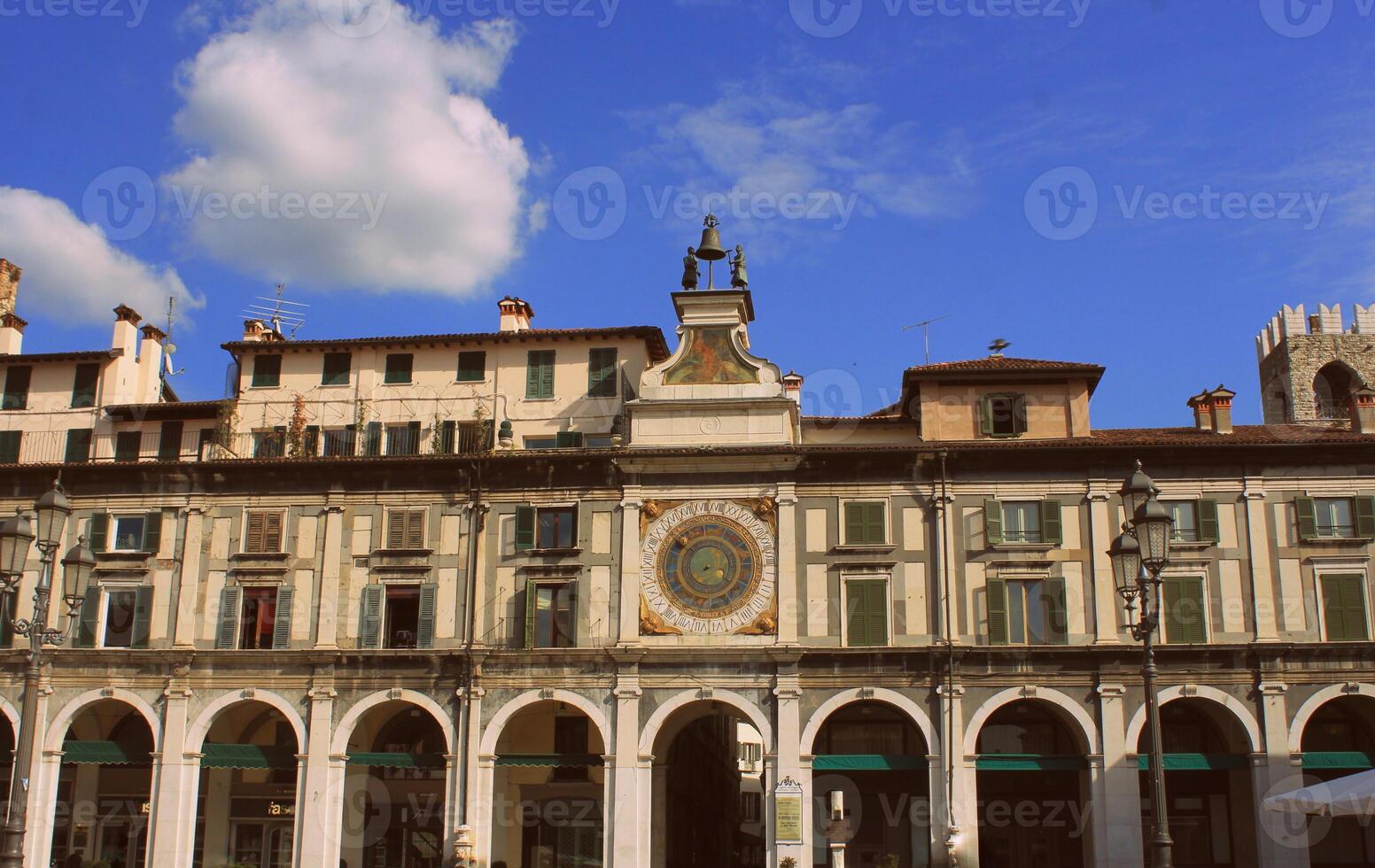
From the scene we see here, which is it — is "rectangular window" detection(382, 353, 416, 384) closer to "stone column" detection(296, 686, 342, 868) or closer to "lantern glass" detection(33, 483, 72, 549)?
"stone column" detection(296, 686, 342, 868)

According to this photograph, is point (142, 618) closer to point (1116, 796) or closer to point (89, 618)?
point (89, 618)

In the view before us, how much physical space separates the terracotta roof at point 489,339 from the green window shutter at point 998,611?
1385cm

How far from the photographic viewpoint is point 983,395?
142 ft

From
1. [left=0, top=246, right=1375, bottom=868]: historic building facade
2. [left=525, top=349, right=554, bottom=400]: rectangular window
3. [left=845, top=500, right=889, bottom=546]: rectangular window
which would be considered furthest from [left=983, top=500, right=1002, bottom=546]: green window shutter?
[left=525, top=349, right=554, bottom=400]: rectangular window

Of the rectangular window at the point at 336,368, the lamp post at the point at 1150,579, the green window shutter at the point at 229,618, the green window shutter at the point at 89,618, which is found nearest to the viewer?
the lamp post at the point at 1150,579

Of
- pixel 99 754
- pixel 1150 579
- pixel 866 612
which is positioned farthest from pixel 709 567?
pixel 1150 579

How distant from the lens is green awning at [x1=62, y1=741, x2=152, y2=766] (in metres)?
42.4

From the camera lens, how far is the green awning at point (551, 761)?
133 ft

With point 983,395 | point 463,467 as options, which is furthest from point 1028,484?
point 463,467

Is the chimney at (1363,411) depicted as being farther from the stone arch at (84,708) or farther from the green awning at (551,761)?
the stone arch at (84,708)

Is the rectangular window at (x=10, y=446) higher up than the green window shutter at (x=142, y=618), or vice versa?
the rectangular window at (x=10, y=446)

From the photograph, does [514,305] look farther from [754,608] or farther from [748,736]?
[748,736]

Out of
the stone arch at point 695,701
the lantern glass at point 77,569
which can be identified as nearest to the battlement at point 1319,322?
the stone arch at point 695,701

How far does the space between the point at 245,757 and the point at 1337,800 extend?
31.8 metres
